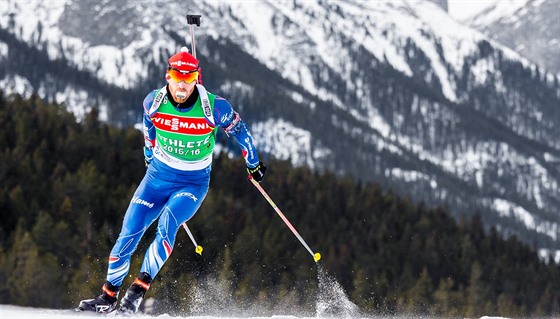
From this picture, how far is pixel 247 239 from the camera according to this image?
84.6 m

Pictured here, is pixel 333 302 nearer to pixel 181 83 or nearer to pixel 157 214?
pixel 157 214

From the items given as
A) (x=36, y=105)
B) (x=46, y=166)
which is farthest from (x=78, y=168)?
(x=36, y=105)

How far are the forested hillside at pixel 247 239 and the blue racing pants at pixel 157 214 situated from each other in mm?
32521

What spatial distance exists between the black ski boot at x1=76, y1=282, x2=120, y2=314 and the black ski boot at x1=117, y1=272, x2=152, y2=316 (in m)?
0.21

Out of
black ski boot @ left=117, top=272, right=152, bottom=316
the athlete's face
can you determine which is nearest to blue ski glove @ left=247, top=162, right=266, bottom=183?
the athlete's face

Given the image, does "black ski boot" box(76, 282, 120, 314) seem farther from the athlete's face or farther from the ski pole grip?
the ski pole grip

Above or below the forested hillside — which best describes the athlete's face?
above

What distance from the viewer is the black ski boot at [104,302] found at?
40.9 ft

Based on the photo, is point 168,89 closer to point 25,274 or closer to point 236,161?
point 25,274

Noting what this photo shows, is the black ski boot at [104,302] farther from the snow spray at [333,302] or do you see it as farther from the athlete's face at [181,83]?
the snow spray at [333,302]

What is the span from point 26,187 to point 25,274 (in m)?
24.0

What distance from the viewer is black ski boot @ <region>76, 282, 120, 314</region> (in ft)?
40.9

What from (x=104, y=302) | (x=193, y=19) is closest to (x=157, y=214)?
(x=104, y=302)

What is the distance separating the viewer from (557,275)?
118 m
